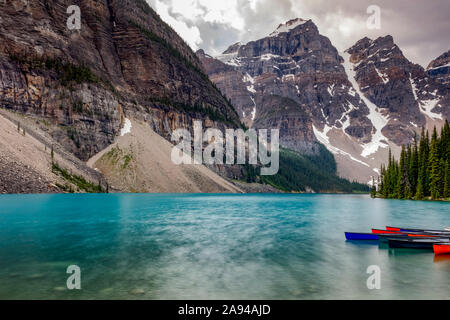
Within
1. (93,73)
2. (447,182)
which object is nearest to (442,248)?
(447,182)

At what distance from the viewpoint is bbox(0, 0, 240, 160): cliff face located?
105750mm

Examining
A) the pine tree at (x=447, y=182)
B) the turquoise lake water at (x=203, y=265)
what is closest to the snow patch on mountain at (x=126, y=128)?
the turquoise lake water at (x=203, y=265)

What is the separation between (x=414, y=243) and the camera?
21781 mm

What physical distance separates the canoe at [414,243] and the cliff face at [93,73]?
99.9m

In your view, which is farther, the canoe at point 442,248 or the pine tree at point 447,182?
the pine tree at point 447,182

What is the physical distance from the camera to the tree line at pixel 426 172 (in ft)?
251

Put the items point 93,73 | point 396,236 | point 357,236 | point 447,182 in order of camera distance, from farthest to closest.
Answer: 1. point 93,73
2. point 447,182
3. point 357,236
4. point 396,236

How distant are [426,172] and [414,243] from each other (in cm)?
7261

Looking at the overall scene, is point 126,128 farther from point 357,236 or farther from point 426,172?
point 357,236

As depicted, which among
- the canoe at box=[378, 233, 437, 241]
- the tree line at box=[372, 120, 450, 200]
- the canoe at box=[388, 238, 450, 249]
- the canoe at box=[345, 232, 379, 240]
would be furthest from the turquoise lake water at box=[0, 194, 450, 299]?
the tree line at box=[372, 120, 450, 200]

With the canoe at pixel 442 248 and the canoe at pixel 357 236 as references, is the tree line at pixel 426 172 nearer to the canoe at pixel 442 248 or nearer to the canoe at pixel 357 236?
the canoe at pixel 357 236

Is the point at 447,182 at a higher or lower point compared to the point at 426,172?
lower

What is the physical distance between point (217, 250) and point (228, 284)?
8.11m
